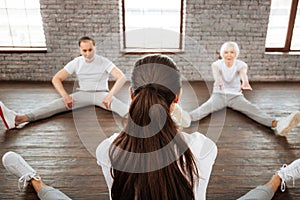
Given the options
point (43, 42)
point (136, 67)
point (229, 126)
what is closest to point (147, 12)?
point (43, 42)

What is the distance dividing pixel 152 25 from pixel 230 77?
56.9 inches

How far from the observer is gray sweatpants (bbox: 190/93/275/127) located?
105 inches

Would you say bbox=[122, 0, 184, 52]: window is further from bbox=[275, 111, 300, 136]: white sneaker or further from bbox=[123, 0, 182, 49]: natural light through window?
bbox=[275, 111, 300, 136]: white sneaker

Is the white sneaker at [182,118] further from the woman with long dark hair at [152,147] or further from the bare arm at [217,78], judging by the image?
the woman with long dark hair at [152,147]

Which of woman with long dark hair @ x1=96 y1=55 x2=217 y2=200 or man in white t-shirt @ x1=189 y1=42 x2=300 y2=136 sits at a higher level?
woman with long dark hair @ x1=96 y1=55 x2=217 y2=200

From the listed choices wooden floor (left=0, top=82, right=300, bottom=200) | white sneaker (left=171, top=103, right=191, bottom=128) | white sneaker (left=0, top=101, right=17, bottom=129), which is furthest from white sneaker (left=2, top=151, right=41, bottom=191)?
white sneaker (left=171, top=103, right=191, bottom=128)

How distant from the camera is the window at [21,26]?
3.70 metres

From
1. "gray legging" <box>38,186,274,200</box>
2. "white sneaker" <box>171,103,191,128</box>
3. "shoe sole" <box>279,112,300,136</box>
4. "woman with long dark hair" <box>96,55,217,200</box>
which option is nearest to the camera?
"woman with long dark hair" <box>96,55,217,200</box>

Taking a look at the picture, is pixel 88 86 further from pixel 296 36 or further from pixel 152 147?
pixel 296 36

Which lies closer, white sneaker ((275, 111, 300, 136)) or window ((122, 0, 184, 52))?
white sneaker ((275, 111, 300, 136))

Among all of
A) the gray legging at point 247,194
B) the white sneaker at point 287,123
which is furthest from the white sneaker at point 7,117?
the white sneaker at point 287,123

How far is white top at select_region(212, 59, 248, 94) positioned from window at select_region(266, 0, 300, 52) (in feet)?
4.20

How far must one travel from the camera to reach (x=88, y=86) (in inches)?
112

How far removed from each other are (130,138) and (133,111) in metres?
0.09
